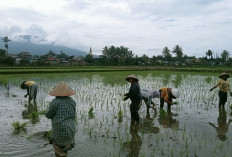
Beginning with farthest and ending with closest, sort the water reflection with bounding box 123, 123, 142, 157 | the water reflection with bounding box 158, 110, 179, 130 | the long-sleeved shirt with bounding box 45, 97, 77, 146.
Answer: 1. the water reflection with bounding box 158, 110, 179, 130
2. the water reflection with bounding box 123, 123, 142, 157
3. the long-sleeved shirt with bounding box 45, 97, 77, 146

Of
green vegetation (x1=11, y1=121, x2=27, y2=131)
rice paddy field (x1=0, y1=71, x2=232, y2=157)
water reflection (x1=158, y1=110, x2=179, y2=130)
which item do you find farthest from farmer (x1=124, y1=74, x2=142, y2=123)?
green vegetation (x1=11, y1=121, x2=27, y2=131)

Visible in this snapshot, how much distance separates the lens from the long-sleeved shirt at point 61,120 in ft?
11.6

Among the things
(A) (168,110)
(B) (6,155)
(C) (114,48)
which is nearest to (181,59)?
(C) (114,48)

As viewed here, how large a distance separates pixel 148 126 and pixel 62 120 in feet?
10.7

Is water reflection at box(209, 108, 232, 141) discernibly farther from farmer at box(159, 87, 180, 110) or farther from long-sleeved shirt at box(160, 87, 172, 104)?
long-sleeved shirt at box(160, 87, 172, 104)

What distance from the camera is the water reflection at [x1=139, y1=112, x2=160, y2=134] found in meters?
5.81

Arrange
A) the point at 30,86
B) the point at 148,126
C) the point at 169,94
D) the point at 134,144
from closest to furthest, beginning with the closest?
1. the point at 134,144
2. the point at 148,126
3. the point at 169,94
4. the point at 30,86

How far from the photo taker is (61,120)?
3.52 meters

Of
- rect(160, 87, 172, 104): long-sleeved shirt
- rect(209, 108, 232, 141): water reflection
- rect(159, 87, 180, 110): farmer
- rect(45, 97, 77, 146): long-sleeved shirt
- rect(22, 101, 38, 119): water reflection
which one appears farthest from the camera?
rect(160, 87, 172, 104): long-sleeved shirt

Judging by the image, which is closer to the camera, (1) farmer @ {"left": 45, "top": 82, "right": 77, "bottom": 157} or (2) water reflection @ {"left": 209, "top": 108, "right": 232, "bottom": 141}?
(1) farmer @ {"left": 45, "top": 82, "right": 77, "bottom": 157}

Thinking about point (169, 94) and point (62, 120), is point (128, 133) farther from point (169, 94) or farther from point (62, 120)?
point (169, 94)

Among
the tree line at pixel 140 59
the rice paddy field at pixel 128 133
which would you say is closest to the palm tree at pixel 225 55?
the tree line at pixel 140 59

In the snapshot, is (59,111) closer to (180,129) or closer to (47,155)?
(47,155)

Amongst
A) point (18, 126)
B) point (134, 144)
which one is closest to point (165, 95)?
point (134, 144)
